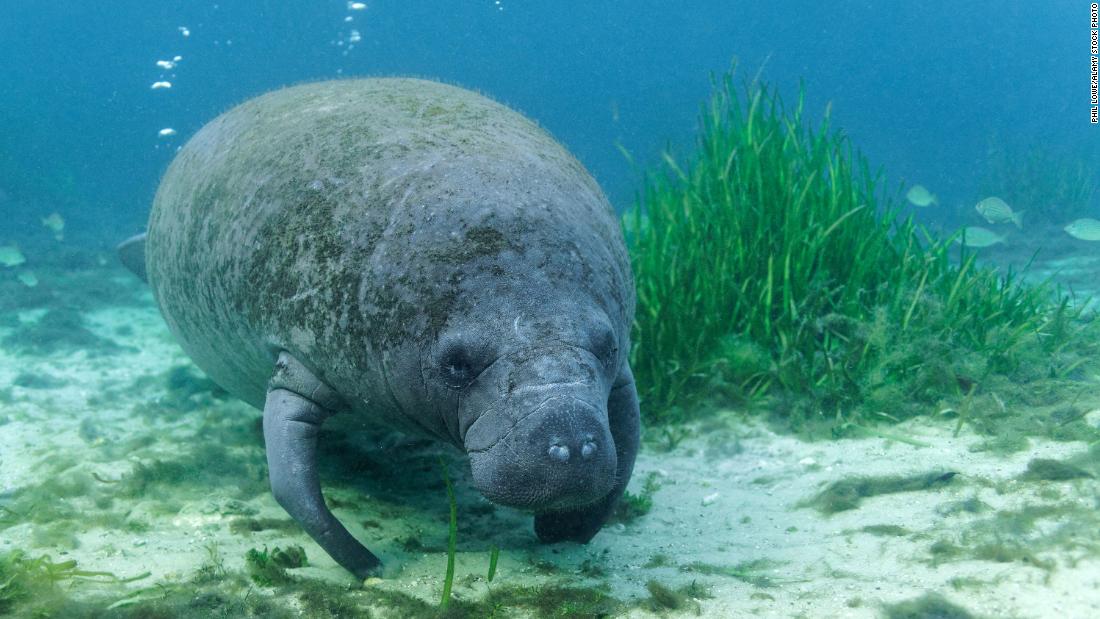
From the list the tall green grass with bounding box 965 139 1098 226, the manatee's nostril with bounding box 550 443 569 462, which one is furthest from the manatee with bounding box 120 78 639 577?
the tall green grass with bounding box 965 139 1098 226

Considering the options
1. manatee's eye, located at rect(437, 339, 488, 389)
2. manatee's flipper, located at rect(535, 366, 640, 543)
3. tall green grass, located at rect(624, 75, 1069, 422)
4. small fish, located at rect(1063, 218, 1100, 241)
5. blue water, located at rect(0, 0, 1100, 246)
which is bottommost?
manatee's flipper, located at rect(535, 366, 640, 543)

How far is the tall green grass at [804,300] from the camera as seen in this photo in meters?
5.21

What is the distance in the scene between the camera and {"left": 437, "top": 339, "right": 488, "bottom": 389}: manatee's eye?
8.54 ft

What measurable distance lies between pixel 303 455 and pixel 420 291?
95 cm

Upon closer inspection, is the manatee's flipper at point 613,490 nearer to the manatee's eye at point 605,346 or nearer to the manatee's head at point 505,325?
the manatee's head at point 505,325

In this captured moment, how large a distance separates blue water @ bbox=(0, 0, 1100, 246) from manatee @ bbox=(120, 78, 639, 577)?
Result: 241ft

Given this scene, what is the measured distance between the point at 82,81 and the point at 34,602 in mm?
154302

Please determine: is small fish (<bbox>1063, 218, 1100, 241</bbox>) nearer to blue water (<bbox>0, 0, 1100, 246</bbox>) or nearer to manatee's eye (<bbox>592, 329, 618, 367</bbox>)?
manatee's eye (<bbox>592, 329, 618, 367</bbox>)

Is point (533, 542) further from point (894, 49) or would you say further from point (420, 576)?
point (894, 49)

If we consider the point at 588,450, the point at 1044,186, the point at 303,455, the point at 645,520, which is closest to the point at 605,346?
the point at 588,450

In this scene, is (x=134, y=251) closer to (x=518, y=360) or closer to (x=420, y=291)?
(x=420, y=291)

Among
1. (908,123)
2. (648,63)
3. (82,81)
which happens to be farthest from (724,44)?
(82,81)

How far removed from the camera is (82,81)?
126m

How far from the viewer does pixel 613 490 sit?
343 cm
